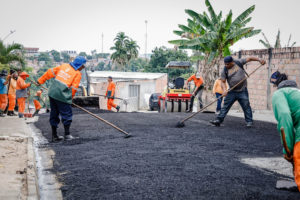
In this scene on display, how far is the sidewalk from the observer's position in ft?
11.0

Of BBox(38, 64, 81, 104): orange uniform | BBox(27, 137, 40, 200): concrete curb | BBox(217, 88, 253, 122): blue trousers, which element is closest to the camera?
BBox(27, 137, 40, 200): concrete curb

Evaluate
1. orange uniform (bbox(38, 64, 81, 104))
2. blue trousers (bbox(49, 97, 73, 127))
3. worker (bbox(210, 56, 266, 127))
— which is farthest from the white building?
orange uniform (bbox(38, 64, 81, 104))

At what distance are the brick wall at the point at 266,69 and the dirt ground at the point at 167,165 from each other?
15.8 feet

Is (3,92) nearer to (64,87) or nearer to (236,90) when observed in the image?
(64,87)

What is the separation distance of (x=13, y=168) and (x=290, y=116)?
11.0 ft

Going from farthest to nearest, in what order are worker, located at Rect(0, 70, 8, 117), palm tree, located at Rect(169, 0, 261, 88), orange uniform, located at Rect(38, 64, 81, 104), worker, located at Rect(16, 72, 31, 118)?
1. palm tree, located at Rect(169, 0, 261, 88)
2. worker, located at Rect(0, 70, 8, 117)
3. worker, located at Rect(16, 72, 31, 118)
4. orange uniform, located at Rect(38, 64, 81, 104)

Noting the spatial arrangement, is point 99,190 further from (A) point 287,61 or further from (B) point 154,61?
(B) point 154,61

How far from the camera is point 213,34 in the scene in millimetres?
15867

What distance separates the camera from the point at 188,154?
5.00m

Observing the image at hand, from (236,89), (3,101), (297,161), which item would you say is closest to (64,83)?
(236,89)

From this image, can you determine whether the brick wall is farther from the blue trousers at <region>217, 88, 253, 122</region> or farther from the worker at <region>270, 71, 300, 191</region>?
the worker at <region>270, 71, 300, 191</region>

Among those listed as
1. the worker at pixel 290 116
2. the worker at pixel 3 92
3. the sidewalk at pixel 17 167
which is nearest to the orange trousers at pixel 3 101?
the worker at pixel 3 92

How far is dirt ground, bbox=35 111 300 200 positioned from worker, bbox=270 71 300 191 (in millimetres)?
625

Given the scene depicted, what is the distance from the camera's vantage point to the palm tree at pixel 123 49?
58469mm
